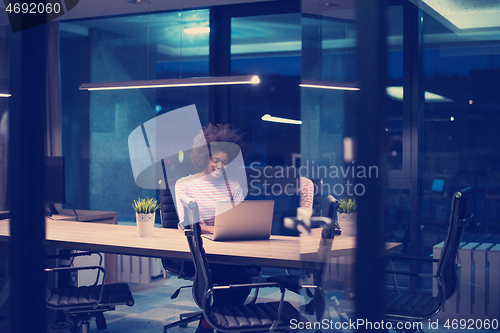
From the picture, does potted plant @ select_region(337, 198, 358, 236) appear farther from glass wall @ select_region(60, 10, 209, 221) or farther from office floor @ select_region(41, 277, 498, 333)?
glass wall @ select_region(60, 10, 209, 221)

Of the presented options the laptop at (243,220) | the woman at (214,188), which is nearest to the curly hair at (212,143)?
the woman at (214,188)

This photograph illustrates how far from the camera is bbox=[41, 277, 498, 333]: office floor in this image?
12.6 feet

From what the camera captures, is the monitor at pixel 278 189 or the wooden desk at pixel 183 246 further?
the monitor at pixel 278 189

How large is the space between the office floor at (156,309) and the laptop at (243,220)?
687 mm

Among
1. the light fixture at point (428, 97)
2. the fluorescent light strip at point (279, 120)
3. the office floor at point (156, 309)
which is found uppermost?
the light fixture at point (428, 97)

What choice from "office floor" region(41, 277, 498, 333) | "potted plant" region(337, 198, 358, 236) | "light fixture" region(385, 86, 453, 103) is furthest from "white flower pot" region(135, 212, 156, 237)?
"light fixture" region(385, 86, 453, 103)

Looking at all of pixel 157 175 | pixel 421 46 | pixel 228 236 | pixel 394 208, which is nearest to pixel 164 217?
pixel 228 236

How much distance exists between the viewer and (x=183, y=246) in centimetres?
321

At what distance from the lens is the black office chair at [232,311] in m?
2.58

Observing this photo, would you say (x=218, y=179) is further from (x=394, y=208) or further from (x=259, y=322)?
(x=394, y=208)

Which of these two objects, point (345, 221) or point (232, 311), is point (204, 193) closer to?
point (345, 221)

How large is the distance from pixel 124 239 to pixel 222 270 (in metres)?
0.77

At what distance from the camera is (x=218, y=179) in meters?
3.97

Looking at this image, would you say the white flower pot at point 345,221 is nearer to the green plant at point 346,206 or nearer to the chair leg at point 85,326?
the green plant at point 346,206
